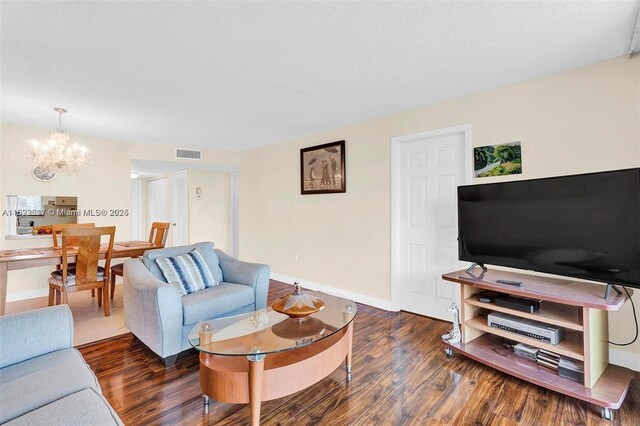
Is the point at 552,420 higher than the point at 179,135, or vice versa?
the point at 179,135

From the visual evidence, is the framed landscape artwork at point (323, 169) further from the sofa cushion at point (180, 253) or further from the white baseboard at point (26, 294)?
the white baseboard at point (26, 294)

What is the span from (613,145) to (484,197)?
94cm

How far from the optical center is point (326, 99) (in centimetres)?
293

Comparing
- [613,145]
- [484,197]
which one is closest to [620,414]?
[484,197]

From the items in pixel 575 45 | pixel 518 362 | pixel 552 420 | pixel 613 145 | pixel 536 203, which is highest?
pixel 575 45

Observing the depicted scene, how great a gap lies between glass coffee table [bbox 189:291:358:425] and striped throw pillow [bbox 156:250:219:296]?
664 mm

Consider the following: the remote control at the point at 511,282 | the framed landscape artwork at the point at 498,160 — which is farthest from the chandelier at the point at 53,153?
the remote control at the point at 511,282

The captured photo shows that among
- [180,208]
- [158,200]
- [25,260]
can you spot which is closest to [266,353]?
[25,260]

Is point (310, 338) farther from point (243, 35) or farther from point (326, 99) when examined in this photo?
point (326, 99)

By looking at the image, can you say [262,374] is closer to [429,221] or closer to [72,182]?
[429,221]

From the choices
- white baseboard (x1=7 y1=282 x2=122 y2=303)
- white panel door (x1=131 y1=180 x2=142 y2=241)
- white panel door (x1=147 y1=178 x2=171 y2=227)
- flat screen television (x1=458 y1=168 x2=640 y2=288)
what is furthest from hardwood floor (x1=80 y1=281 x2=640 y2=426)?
white panel door (x1=131 y1=180 x2=142 y2=241)

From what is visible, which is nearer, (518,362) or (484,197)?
(518,362)

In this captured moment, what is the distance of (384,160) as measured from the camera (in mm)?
3445

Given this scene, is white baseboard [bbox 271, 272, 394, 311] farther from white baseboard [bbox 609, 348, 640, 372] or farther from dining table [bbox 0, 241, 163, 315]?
dining table [bbox 0, 241, 163, 315]
